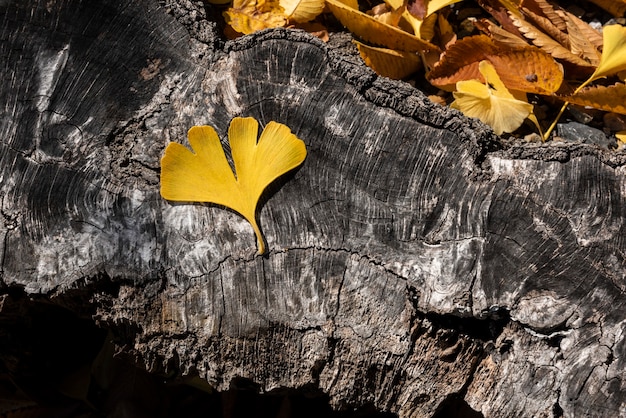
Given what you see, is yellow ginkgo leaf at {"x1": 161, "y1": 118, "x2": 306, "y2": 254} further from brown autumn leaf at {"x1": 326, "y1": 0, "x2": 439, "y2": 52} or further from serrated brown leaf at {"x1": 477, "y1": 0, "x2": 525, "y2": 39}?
serrated brown leaf at {"x1": 477, "y1": 0, "x2": 525, "y2": 39}

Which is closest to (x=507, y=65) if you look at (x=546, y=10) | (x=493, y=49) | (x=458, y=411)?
(x=493, y=49)

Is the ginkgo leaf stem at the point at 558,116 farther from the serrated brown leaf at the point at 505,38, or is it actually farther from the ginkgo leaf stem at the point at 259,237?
the ginkgo leaf stem at the point at 259,237

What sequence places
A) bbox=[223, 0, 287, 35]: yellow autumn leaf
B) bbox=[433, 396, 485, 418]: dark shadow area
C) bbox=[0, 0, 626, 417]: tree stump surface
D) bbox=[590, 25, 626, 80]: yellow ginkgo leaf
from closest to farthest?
bbox=[0, 0, 626, 417]: tree stump surface
bbox=[590, 25, 626, 80]: yellow ginkgo leaf
bbox=[223, 0, 287, 35]: yellow autumn leaf
bbox=[433, 396, 485, 418]: dark shadow area

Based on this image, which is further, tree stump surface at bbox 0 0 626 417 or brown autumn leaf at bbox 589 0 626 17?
brown autumn leaf at bbox 589 0 626 17

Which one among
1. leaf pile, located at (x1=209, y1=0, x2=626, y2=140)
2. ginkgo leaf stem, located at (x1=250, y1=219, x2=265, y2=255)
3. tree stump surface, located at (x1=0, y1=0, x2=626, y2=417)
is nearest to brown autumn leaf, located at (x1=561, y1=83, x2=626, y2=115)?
leaf pile, located at (x1=209, y1=0, x2=626, y2=140)

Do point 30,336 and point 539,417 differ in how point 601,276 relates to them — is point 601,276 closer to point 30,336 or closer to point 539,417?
point 539,417

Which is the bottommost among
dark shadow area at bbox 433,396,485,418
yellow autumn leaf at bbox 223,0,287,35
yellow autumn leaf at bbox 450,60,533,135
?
dark shadow area at bbox 433,396,485,418
